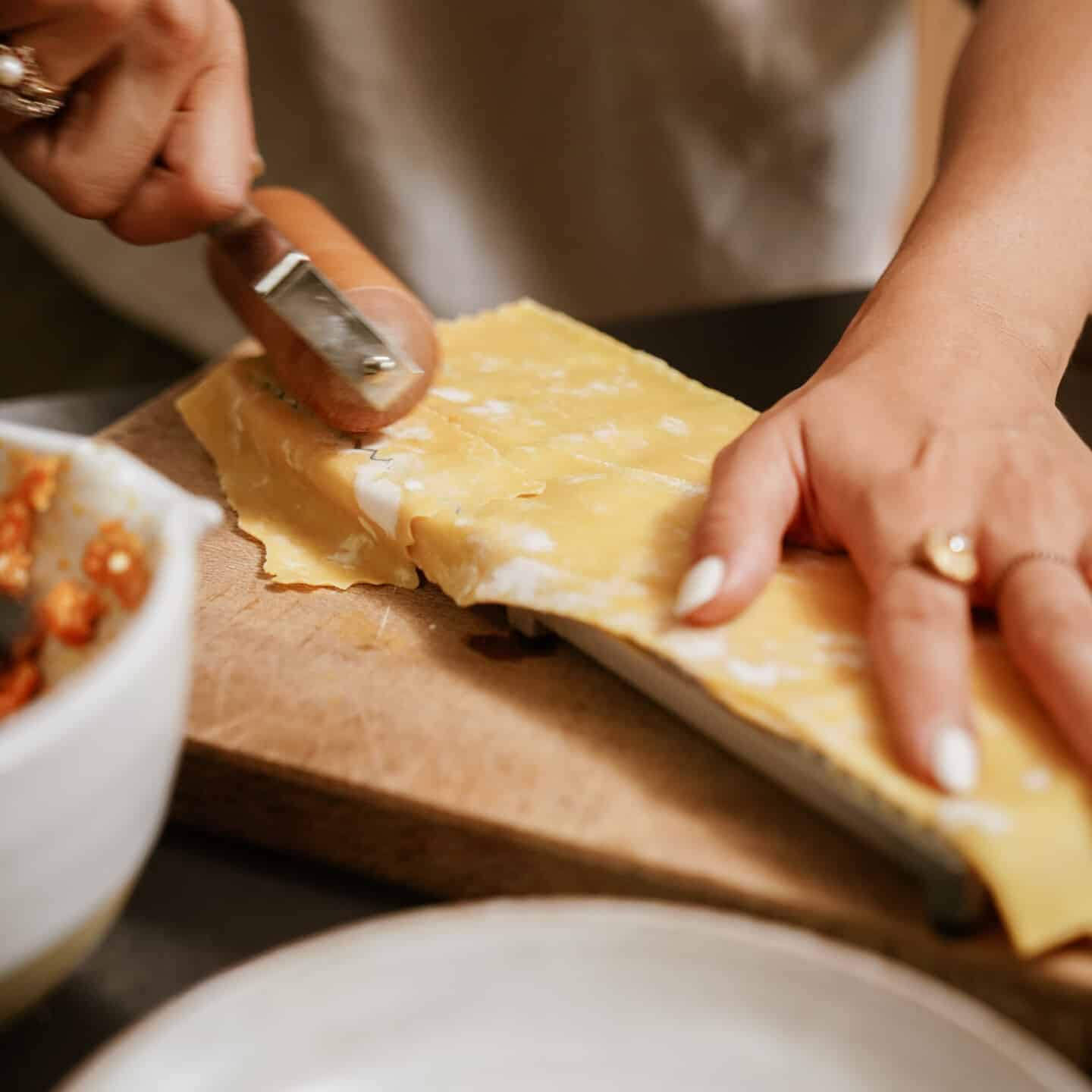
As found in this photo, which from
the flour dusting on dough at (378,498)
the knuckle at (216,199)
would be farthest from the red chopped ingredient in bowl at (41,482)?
the knuckle at (216,199)

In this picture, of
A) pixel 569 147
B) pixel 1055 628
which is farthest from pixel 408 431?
pixel 569 147

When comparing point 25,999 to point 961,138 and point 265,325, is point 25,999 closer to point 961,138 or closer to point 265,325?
point 265,325

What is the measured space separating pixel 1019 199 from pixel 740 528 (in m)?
0.43

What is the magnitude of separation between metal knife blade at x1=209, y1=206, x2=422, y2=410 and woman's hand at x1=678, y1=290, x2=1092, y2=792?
268 millimetres

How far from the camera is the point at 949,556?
647 mm

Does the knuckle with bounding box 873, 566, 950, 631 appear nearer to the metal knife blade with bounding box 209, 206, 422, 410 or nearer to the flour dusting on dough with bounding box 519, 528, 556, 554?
the flour dusting on dough with bounding box 519, 528, 556, 554

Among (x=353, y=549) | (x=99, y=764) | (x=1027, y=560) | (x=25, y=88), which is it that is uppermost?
(x=25, y=88)

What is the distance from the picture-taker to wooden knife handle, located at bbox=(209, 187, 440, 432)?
91cm

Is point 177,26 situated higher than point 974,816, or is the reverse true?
point 177,26

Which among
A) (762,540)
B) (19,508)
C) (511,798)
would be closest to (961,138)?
(762,540)

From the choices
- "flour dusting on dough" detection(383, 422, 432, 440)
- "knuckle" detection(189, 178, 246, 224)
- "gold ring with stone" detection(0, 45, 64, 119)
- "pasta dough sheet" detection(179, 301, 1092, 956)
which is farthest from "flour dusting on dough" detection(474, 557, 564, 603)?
"gold ring with stone" detection(0, 45, 64, 119)

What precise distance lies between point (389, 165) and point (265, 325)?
0.69 m

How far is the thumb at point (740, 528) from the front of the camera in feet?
2.17

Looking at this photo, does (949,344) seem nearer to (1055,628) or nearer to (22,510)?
(1055,628)
